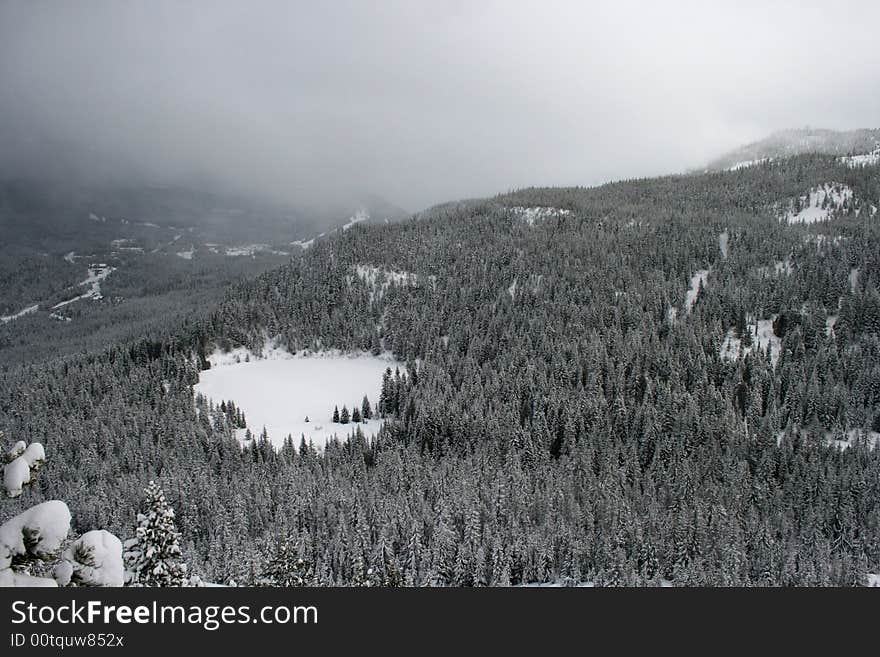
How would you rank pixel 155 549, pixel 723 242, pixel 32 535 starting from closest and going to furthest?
pixel 32 535
pixel 155 549
pixel 723 242

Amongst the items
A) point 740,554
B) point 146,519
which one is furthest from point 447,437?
point 146,519

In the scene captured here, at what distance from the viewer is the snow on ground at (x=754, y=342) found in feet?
441

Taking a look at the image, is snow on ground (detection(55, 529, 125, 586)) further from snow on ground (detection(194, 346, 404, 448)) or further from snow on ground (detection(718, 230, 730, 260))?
snow on ground (detection(718, 230, 730, 260))

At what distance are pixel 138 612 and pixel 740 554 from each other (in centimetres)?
7662

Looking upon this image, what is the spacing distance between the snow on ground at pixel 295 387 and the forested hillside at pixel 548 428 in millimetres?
5928

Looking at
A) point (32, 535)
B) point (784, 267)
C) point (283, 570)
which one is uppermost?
point (32, 535)

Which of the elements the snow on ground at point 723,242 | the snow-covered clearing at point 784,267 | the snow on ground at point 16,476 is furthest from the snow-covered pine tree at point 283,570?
the snow on ground at point 723,242

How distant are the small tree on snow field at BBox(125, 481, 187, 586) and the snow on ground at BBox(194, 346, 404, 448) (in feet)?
312

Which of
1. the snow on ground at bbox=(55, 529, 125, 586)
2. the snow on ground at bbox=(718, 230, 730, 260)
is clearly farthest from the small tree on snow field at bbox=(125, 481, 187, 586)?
the snow on ground at bbox=(718, 230, 730, 260)

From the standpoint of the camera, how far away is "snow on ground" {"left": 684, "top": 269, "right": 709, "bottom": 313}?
525 ft

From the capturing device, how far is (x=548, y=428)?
118 meters

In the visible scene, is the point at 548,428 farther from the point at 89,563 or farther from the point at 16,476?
the point at 16,476

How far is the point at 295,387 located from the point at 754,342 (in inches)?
5276

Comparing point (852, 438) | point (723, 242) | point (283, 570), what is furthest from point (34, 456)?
point (723, 242)
